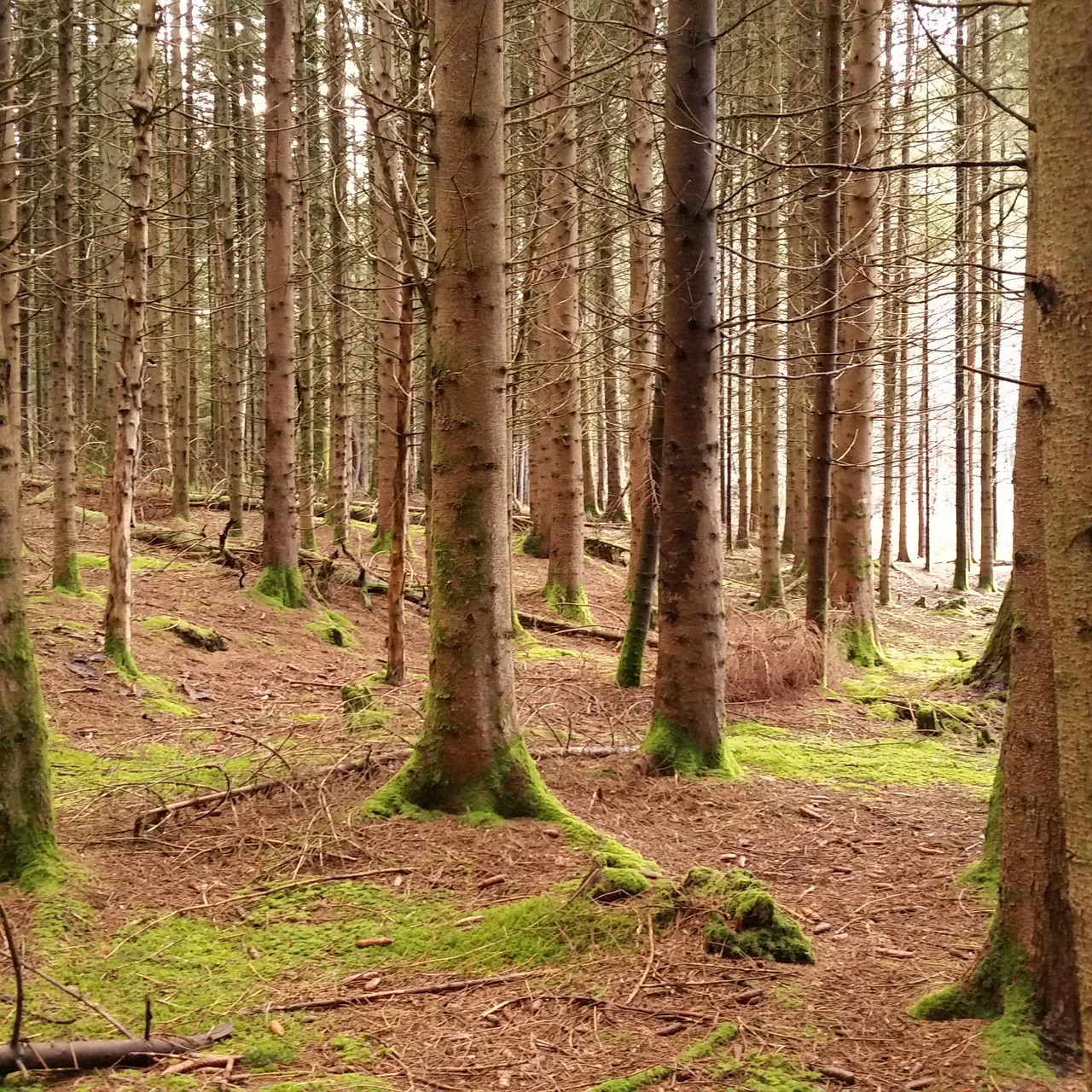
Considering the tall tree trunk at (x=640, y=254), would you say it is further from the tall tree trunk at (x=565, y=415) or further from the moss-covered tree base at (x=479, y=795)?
the moss-covered tree base at (x=479, y=795)

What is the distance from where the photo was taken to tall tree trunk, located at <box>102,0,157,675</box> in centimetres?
788

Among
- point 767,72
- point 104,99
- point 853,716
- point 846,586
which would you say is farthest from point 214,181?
point 853,716

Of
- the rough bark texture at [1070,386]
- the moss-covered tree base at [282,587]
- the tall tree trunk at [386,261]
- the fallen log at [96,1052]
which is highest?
the tall tree trunk at [386,261]

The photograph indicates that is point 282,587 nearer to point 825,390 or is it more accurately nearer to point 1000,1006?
point 825,390

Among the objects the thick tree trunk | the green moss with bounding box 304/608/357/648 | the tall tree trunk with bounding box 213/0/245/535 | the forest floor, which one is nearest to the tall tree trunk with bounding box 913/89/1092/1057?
the forest floor

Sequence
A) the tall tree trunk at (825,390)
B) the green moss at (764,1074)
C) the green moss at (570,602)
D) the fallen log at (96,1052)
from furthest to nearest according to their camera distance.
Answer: the green moss at (570,602) < the tall tree trunk at (825,390) < the fallen log at (96,1052) < the green moss at (764,1074)

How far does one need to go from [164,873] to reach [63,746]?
7.48 ft

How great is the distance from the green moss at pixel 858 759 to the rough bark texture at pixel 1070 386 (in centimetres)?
487

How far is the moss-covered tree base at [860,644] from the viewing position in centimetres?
1105

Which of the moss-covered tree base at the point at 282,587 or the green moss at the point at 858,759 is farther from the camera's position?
the moss-covered tree base at the point at 282,587

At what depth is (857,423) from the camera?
1155cm

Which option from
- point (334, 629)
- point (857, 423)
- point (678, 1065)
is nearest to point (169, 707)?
point (334, 629)

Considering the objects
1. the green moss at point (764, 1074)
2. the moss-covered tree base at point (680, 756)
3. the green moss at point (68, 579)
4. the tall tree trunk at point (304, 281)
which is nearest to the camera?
the green moss at point (764, 1074)

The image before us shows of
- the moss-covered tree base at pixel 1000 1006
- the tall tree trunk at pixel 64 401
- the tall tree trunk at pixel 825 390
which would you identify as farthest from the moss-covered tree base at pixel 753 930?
the tall tree trunk at pixel 64 401
